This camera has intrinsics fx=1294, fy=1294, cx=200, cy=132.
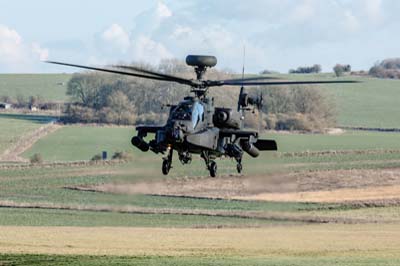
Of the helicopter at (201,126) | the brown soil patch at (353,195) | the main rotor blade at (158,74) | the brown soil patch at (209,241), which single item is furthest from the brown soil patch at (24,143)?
the main rotor blade at (158,74)

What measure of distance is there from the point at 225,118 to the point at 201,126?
5.30ft

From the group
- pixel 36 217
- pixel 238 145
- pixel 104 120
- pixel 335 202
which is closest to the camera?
pixel 238 145

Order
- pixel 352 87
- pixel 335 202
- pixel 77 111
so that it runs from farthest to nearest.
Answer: pixel 352 87
pixel 77 111
pixel 335 202

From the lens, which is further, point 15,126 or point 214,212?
point 15,126

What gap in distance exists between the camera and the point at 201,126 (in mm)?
41750

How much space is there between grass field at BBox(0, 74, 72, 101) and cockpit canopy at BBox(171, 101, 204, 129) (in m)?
116

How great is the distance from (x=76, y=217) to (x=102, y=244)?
48.5ft

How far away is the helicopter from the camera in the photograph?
132 ft

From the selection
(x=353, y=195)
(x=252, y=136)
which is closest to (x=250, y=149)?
(x=252, y=136)

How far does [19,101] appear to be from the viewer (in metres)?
160

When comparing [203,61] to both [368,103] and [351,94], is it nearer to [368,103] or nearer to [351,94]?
[368,103]

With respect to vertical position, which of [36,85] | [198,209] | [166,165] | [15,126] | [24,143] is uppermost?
[36,85]

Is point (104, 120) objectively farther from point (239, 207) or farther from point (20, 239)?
point (20, 239)

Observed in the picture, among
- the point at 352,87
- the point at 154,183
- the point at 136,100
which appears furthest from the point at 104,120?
the point at 352,87
